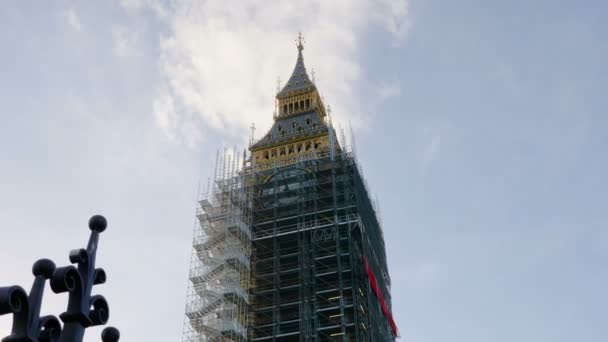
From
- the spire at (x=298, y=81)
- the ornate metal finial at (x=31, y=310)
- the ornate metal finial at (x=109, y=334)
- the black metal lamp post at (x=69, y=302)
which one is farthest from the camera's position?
the spire at (x=298, y=81)

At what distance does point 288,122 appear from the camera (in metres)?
65.7

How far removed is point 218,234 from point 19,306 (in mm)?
42499

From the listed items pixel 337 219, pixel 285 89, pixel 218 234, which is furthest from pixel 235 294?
pixel 285 89

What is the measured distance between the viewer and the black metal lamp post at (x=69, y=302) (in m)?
8.92

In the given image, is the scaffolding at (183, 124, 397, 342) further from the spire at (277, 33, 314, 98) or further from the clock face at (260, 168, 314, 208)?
the spire at (277, 33, 314, 98)

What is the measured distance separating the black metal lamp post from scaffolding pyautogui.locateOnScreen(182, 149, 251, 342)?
34.2 meters

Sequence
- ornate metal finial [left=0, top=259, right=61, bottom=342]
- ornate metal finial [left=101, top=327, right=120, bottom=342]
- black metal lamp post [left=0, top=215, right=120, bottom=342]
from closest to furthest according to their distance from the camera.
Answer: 1. ornate metal finial [left=0, top=259, right=61, bottom=342]
2. black metal lamp post [left=0, top=215, right=120, bottom=342]
3. ornate metal finial [left=101, top=327, right=120, bottom=342]

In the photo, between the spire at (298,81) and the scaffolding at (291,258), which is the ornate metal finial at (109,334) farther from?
the spire at (298,81)

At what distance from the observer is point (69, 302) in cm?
1005

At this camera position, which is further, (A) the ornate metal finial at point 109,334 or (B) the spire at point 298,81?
(B) the spire at point 298,81

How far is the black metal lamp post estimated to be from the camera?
892 centimetres

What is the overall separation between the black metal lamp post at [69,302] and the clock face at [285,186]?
42826mm

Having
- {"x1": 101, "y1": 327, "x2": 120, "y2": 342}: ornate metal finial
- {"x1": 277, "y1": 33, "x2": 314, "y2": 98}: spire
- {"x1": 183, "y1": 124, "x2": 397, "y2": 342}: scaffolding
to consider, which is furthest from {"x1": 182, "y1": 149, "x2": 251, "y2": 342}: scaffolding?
{"x1": 101, "y1": 327, "x2": 120, "y2": 342}: ornate metal finial

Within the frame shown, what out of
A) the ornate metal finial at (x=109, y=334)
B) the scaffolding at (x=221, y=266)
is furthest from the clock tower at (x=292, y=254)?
the ornate metal finial at (x=109, y=334)
